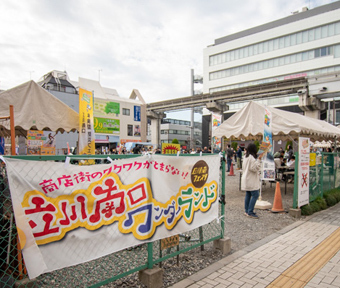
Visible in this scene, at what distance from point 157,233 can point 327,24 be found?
1636 inches

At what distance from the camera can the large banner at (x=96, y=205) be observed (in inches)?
80.0

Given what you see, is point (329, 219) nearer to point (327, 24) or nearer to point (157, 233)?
point (157, 233)

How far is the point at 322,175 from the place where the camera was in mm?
7379

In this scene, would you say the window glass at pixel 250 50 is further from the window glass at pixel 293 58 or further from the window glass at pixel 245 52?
the window glass at pixel 293 58

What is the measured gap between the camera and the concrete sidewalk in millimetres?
3156

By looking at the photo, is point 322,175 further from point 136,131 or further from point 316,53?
point 136,131

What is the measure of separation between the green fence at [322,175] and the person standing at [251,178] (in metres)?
0.96

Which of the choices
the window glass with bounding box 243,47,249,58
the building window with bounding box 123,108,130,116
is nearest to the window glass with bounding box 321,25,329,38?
the window glass with bounding box 243,47,249,58

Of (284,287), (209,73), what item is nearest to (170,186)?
(284,287)

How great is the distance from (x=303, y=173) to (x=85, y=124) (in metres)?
5.80

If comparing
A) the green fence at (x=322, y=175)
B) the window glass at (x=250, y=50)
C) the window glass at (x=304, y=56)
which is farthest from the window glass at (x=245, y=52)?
the green fence at (x=322, y=175)

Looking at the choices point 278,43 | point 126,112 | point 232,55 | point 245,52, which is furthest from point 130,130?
point 278,43

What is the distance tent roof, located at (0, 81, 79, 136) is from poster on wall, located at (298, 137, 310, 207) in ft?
20.1

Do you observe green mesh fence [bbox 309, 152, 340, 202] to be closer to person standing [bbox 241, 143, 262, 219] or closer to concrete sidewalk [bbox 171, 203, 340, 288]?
person standing [bbox 241, 143, 262, 219]
